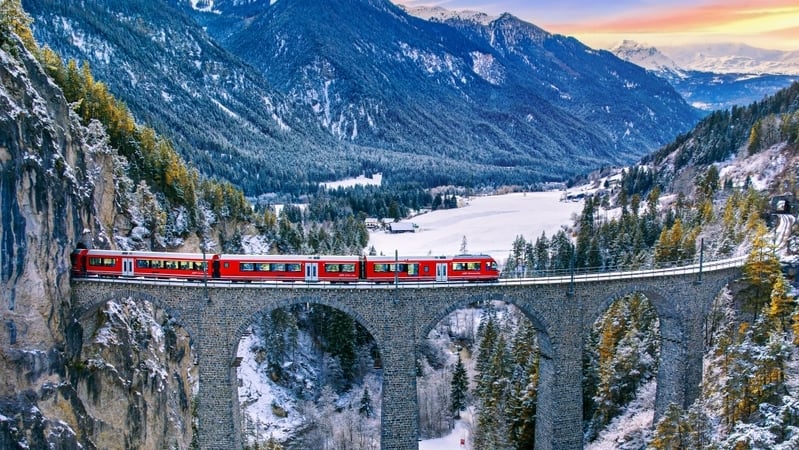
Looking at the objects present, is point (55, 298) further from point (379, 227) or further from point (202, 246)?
point (379, 227)

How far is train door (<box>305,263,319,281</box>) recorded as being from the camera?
47250mm

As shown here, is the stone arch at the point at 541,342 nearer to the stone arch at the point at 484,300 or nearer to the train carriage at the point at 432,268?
the stone arch at the point at 484,300

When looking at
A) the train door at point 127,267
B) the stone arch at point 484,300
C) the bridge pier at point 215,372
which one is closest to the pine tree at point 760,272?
the stone arch at point 484,300

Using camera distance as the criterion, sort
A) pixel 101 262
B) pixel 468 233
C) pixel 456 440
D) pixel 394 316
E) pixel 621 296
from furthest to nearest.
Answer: pixel 468 233, pixel 456 440, pixel 621 296, pixel 101 262, pixel 394 316

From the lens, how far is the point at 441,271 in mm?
47469

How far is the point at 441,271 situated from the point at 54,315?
30251 millimetres

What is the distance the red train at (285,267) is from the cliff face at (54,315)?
3.21 metres

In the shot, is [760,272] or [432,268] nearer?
A: [432,268]

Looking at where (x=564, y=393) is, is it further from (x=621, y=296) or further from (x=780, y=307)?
(x=780, y=307)

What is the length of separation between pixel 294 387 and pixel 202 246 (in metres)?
24.4

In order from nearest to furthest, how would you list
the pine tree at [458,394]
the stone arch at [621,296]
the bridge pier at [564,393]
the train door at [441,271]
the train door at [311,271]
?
the train door at [311,271] < the train door at [441,271] < the bridge pier at [564,393] < the stone arch at [621,296] < the pine tree at [458,394]

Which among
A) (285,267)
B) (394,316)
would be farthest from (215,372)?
(394,316)

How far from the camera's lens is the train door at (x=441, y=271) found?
155ft

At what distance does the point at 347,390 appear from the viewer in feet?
281
